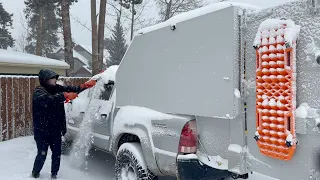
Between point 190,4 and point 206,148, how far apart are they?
28.0 metres

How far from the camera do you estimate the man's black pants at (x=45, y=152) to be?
5266 millimetres

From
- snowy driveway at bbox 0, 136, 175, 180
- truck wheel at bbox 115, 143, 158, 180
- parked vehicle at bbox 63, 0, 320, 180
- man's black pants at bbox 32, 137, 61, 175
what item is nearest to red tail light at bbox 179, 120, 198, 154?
parked vehicle at bbox 63, 0, 320, 180

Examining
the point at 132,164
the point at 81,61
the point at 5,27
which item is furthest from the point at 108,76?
the point at 81,61

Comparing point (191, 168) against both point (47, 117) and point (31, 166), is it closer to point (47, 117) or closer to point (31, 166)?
point (47, 117)

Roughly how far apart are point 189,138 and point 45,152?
2661 millimetres

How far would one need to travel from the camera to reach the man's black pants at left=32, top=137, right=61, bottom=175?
5266 mm

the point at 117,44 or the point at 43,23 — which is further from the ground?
the point at 43,23

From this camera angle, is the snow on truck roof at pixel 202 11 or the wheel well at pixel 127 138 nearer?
the snow on truck roof at pixel 202 11

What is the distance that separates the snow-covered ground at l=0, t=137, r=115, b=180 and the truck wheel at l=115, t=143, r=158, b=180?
106 centimetres

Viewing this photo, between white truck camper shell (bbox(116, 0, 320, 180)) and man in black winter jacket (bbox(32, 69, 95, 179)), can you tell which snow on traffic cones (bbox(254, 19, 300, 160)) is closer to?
white truck camper shell (bbox(116, 0, 320, 180))

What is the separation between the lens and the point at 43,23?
33.5 m

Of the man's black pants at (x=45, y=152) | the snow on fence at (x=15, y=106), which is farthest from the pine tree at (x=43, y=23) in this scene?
the man's black pants at (x=45, y=152)

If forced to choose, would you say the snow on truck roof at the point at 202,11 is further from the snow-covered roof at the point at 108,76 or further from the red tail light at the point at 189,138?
the snow-covered roof at the point at 108,76

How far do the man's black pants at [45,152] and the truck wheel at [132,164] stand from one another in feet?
3.89
